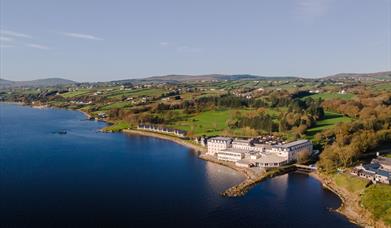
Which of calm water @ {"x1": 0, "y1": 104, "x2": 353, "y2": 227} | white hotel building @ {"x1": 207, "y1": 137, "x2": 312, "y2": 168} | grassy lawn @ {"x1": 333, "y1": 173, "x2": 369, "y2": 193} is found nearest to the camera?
calm water @ {"x1": 0, "y1": 104, "x2": 353, "y2": 227}

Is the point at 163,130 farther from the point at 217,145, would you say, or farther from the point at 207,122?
the point at 217,145

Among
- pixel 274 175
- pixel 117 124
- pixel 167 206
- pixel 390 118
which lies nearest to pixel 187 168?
pixel 274 175

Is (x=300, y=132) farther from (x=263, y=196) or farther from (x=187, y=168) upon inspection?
(x=263, y=196)

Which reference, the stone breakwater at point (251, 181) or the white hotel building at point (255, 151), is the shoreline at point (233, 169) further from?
the white hotel building at point (255, 151)

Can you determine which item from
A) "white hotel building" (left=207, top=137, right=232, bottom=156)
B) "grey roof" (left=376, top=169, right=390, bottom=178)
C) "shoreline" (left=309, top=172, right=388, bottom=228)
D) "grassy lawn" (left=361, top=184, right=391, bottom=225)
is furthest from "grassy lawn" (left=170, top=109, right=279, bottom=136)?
"grassy lawn" (left=361, top=184, right=391, bottom=225)

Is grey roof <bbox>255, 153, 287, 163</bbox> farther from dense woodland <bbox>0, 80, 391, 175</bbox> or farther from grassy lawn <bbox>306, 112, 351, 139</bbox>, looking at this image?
grassy lawn <bbox>306, 112, 351, 139</bbox>

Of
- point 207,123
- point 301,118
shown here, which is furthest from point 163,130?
point 301,118
